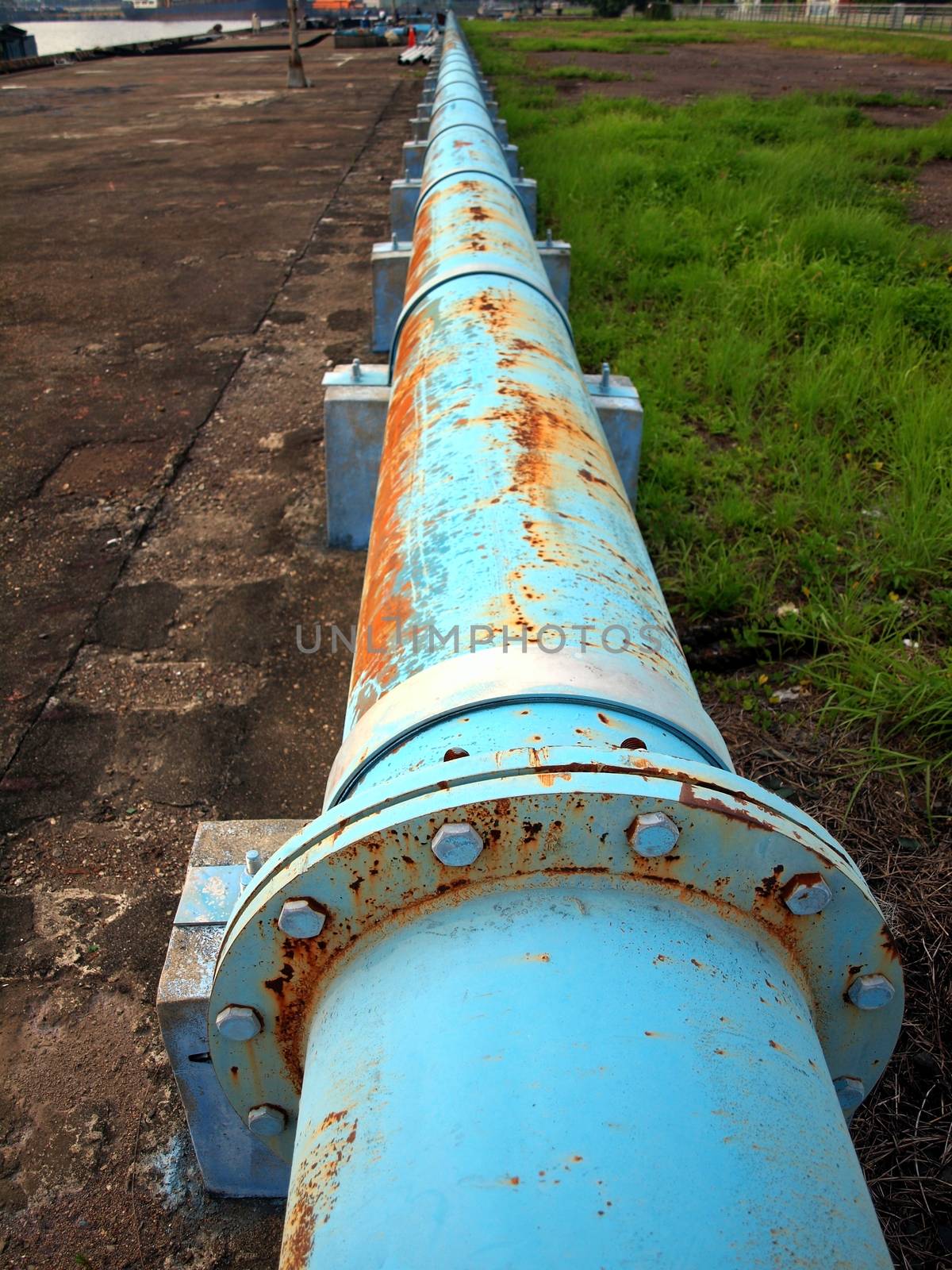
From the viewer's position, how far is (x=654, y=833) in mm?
655

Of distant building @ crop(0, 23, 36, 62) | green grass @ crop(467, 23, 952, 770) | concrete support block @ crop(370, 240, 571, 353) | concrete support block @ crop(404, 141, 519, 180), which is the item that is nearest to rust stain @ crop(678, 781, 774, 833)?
green grass @ crop(467, 23, 952, 770)

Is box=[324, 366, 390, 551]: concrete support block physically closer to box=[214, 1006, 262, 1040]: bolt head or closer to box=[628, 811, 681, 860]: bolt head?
box=[214, 1006, 262, 1040]: bolt head

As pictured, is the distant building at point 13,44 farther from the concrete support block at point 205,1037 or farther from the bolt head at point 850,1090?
the bolt head at point 850,1090

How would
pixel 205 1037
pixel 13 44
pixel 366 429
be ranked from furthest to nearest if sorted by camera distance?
pixel 13 44 → pixel 366 429 → pixel 205 1037

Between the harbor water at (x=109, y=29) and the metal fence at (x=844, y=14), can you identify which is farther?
the harbor water at (x=109, y=29)

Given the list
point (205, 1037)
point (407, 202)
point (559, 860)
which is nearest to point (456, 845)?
point (559, 860)

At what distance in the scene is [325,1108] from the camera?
2.08 ft

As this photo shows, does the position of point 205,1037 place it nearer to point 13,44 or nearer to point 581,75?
point 581,75

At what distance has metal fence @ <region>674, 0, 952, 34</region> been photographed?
2678 centimetres

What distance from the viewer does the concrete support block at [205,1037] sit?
1.24 meters

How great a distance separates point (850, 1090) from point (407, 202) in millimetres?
4610

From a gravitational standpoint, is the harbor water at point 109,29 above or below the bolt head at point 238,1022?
above

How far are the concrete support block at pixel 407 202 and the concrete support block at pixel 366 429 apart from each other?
216cm

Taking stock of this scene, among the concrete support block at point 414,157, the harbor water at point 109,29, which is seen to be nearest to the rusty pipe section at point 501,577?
the concrete support block at point 414,157
